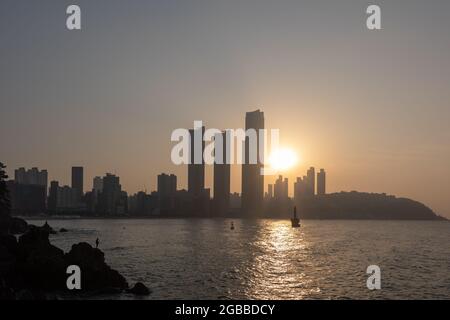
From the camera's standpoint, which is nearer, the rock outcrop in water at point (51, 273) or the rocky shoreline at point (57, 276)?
the rocky shoreline at point (57, 276)

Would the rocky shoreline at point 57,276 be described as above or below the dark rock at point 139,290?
above

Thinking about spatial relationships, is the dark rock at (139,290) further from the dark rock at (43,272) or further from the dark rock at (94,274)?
the dark rock at (43,272)

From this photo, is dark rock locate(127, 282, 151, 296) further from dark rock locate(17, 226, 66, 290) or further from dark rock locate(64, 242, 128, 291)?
dark rock locate(17, 226, 66, 290)

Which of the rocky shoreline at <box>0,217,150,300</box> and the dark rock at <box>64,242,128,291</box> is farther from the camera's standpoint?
the dark rock at <box>64,242,128,291</box>

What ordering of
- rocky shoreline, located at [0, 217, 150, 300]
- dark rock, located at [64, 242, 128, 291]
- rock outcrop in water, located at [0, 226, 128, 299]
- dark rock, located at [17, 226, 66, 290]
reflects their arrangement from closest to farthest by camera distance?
rocky shoreline, located at [0, 217, 150, 300], rock outcrop in water, located at [0, 226, 128, 299], dark rock, located at [17, 226, 66, 290], dark rock, located at [64, 242, 128, 291]

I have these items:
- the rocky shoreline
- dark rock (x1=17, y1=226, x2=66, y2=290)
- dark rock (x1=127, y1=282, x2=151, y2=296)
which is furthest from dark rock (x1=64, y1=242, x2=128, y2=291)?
dark rock (x1=17, y1=226, x2=66, y2=290)

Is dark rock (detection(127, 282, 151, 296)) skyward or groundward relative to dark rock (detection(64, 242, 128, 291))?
groundward

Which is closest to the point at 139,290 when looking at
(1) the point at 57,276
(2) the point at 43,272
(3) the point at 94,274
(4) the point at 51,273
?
(3) the point at 94,274

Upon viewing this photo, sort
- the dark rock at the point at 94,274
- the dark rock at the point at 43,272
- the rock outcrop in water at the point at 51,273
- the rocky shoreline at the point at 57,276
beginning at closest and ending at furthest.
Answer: the rocky shoreline at the point at 57,276 → the rock outcrop in water at the point at 51,273 → the dark rock at the point at 43,272 → the dark rock at the point at 94,274

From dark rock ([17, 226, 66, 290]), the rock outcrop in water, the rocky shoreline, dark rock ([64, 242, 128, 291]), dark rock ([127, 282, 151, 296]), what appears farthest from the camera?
dark rock ([64, 242, 128, 291])

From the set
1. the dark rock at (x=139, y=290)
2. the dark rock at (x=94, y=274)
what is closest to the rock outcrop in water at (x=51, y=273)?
the dark rock at (x=94, y=274)
